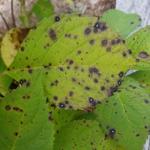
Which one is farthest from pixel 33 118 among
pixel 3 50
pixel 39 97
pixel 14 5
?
pixel 14 5

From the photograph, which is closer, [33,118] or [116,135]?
[33,118]

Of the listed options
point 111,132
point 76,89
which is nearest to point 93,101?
point 76,89

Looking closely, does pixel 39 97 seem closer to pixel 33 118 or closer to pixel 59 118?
pixel 33 118

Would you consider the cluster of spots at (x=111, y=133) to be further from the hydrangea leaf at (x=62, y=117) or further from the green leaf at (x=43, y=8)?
the green leaf at (x=43, y=8)

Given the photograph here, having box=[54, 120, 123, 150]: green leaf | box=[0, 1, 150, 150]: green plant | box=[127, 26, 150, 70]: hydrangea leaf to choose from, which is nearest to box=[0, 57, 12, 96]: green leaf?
box=[0, 1, 150, 150]: green plant

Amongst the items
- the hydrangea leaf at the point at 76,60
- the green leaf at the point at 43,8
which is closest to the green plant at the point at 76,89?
the hydrangea leaf at the point at 76,60

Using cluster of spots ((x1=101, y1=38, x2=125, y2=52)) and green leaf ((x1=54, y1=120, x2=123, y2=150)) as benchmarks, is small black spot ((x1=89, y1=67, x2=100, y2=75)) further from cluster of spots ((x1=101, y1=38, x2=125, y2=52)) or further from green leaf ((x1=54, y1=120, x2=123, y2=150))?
green leaf ((x1=54, y1=120, x2=123, y2=150))
